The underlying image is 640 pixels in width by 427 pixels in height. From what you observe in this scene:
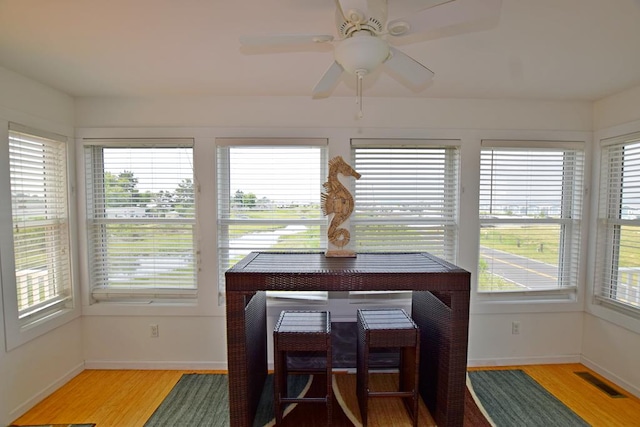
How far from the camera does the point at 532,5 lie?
135cm

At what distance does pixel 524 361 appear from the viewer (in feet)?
8.89

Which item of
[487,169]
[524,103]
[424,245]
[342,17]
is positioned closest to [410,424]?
[424,245]

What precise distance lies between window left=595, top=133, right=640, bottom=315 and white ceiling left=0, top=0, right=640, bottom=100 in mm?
567

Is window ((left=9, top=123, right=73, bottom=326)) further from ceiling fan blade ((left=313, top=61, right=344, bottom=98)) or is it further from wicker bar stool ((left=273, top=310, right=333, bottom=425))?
ceiling fan blade ((left=313, top=61, right=344, bottom=98))

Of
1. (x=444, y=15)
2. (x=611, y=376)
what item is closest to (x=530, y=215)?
(x=611, y=376)

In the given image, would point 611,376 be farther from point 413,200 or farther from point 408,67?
point 408,67

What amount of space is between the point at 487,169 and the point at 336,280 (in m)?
1.94

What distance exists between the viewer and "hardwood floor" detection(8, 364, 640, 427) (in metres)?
2.04

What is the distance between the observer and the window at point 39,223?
2.10m

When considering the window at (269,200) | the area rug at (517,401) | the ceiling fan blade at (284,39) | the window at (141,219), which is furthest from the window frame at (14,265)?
the area rug at (517,401)

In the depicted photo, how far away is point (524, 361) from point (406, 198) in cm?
192

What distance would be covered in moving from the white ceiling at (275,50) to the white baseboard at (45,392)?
241 centimetres

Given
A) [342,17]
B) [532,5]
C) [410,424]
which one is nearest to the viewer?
[342,17]

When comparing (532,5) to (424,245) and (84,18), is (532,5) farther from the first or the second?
(84,18)
